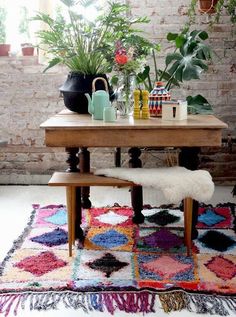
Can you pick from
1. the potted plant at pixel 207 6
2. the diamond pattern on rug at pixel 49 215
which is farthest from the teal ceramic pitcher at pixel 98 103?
the potted plant at pixel 207 6

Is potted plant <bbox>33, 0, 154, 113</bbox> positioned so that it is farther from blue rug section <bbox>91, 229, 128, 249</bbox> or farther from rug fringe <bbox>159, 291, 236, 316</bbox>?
rug fringe <bbox>159, 291, 236, 316</bbox>

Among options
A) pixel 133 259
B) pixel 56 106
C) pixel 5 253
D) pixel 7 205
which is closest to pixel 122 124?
pixel 133 259

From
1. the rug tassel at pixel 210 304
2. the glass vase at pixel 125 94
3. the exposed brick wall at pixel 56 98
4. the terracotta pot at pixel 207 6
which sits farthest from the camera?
the exposed brick wall at pixel 56 98

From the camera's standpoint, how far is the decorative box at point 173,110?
296 cm

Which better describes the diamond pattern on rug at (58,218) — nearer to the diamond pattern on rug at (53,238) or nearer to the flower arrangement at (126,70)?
the diamond pattern on rug at (53,238)

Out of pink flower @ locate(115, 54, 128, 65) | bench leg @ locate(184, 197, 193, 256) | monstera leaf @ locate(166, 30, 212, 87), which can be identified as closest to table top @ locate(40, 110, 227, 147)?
bench leg @ locate(184, 197, 193, 256)

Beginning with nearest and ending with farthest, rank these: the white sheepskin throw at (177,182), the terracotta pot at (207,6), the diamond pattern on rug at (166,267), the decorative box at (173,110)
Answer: the diamond pattern on rug at (166,267)
the white sheepskin throw at (177,182)
the decorative box at (173,110)
the terracotta pot at (207,6)

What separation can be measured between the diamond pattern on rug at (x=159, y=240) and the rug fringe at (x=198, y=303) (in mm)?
562

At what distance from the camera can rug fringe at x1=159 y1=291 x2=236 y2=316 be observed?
2.28 metres

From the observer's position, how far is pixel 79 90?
329cm

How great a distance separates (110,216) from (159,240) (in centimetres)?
59

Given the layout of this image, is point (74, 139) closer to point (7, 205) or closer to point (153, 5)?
point (7, 205)

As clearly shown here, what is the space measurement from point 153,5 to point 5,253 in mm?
2655

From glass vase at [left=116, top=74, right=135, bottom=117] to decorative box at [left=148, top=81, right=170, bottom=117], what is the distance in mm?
131
